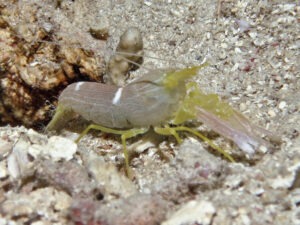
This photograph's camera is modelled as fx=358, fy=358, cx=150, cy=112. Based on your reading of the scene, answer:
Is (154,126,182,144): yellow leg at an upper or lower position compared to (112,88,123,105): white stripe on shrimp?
lower

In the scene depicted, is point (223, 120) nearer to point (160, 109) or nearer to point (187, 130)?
point (187, 130)

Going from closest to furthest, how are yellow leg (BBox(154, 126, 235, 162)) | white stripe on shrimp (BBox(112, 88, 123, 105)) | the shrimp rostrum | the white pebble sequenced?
yellow leg (BBox(154, 126, 235, 162)) → the shrimp rostrum → the white pebble → white stripe on shrimp (BBox(112, 88, 123, 105))

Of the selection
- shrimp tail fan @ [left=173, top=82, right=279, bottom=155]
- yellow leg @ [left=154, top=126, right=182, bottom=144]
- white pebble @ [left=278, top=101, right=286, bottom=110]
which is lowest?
yellow leg @ [left=154, top=126, right=182, bottom=144]

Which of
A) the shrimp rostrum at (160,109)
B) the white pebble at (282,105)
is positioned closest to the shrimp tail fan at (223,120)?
the shrimp rostrum at (160,109)

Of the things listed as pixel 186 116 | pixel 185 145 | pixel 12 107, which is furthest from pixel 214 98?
pixel 12 107

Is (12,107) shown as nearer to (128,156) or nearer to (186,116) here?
(128,156)

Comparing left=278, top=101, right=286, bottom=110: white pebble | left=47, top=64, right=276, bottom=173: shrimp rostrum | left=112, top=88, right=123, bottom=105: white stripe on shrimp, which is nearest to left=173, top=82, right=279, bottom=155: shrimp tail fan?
left=47, top=64, right=276, bottom=173: shrimp rostrum

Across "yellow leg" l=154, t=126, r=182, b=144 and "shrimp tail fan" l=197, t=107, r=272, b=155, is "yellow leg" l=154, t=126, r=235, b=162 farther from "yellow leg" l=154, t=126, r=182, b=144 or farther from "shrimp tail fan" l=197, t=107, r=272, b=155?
"shrimp tail fan" l=197, t=107, r=272, b=155

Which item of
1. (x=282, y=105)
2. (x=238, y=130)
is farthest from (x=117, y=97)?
(x=282, y=105)

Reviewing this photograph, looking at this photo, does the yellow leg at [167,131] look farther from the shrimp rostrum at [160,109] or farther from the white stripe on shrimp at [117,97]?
the white stripe on shrimp at [117,97]
